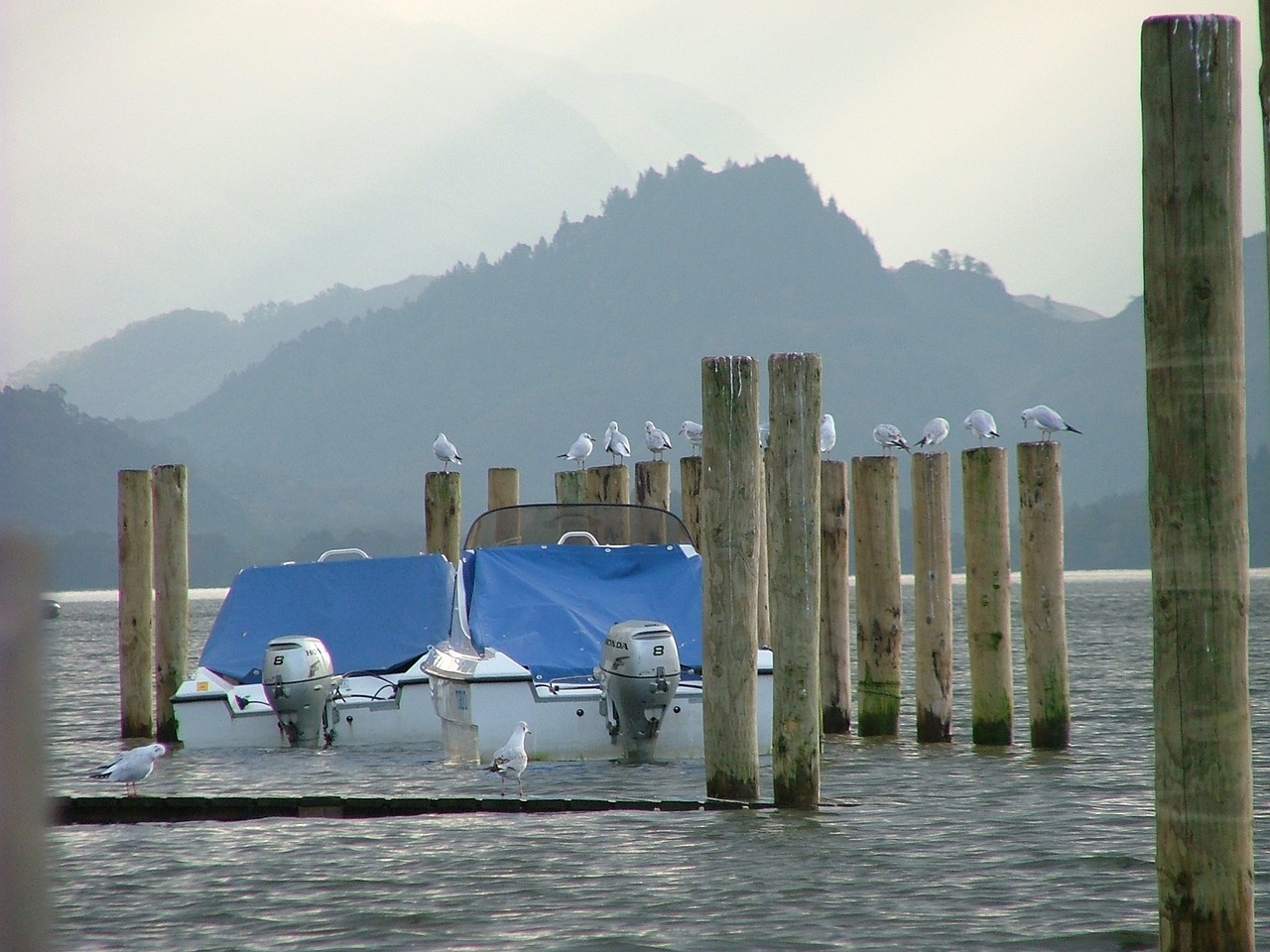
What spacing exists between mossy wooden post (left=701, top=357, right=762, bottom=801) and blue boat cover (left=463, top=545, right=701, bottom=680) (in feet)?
12.5

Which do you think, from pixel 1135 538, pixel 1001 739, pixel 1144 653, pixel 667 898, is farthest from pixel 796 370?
pixel 1135 538

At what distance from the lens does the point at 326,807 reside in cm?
959

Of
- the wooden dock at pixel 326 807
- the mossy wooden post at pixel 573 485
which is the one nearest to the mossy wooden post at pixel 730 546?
the wooden dock at pixel 326 807

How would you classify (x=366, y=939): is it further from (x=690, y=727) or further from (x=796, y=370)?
(x=690, y=727)

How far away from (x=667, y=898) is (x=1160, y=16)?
4.39 m

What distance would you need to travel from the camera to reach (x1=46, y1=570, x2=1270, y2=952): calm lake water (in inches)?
258

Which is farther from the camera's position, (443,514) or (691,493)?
(443,514)

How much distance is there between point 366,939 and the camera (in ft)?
21.4

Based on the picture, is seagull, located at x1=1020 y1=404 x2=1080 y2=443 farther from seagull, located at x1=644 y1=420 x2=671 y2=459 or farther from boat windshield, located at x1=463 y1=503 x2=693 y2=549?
boat windshield, located at x1=463 y1=503 x2=693 y2=549

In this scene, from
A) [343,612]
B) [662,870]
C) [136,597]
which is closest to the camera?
[662,870]

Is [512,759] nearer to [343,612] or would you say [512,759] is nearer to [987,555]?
[987,555]

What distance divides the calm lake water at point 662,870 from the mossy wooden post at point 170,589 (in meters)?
2.75

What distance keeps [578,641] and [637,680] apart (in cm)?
132

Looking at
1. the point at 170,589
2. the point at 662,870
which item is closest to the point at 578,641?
the point at 170,589
